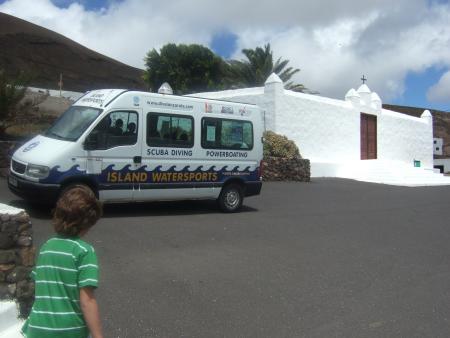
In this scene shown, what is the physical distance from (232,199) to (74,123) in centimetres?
389

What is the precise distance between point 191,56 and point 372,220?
34.7 meters

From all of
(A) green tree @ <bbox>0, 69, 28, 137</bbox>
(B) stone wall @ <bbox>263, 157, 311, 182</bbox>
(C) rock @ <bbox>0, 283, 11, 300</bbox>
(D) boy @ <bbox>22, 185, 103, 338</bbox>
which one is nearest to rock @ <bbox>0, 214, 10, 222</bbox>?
(C) rock @ <bbox>0, 283, 11, 300</bbox>

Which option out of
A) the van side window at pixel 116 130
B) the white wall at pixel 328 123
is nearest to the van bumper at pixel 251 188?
the van side window at pixel 116 130

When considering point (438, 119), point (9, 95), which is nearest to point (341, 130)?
point (9, 95)

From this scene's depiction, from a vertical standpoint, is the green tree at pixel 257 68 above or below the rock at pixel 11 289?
above

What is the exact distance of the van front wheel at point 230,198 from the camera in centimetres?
1188

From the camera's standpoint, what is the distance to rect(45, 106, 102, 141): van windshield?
9.98 metres

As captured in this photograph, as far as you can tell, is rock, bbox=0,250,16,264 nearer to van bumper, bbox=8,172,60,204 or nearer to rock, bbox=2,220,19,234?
rock, bbox=2,220,19,234

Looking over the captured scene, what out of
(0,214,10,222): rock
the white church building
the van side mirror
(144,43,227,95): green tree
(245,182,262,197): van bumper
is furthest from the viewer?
(144,43,227,95): green tree

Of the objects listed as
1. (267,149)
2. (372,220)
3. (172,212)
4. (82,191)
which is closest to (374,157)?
(267,149)

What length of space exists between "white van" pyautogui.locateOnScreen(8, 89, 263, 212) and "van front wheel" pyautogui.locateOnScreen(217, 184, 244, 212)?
0.07 feet

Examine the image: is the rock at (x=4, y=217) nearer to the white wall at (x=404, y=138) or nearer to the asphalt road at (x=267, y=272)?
the asphalt road at (x=267, y=272)

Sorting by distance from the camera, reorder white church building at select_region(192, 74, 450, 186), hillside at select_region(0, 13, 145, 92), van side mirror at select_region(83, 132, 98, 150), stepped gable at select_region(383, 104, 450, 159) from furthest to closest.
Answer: hillside at select_region(0, 13, 145, 92) < stepped gable at select_region(383, 104, 450, 159) < white church building at select_region(192, 74, 450, 186) < van side mirror at select_region(83, 132, 98, 150)

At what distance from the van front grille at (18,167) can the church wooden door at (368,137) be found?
20660 mm
